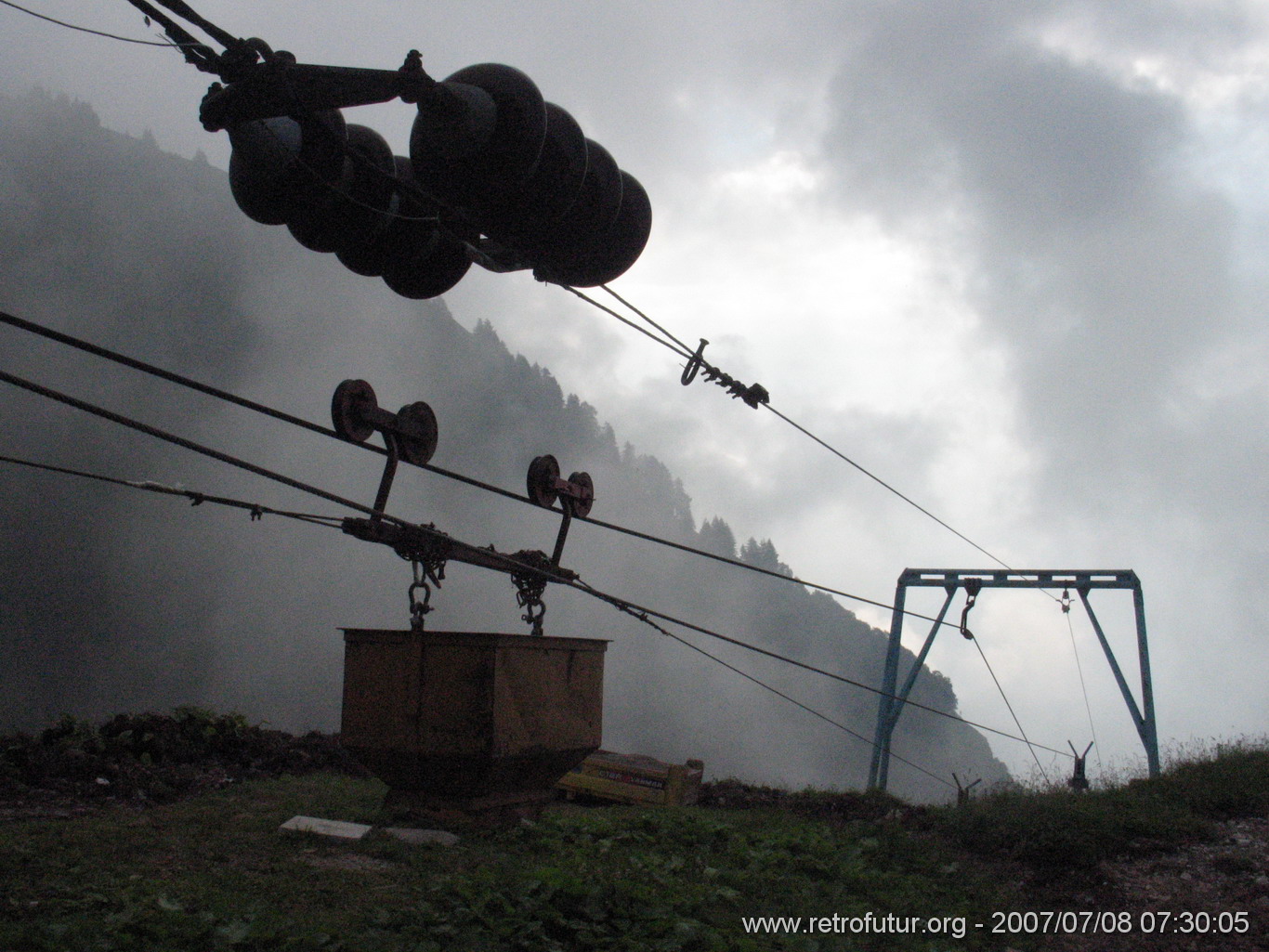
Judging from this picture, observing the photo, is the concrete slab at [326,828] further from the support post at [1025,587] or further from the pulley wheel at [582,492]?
the support post at [1025,587]

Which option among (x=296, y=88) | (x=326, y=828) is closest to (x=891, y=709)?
(x=326, y=828)

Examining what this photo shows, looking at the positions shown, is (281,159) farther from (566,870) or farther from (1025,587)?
(1025,587)

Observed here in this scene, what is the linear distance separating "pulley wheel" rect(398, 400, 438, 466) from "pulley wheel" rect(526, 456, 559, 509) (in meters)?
Result: 1.31

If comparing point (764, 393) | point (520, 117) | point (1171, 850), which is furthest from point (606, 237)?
point (1171, 850)


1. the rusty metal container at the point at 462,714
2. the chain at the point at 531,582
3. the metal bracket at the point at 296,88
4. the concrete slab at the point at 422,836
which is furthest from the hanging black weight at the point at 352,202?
the concrete slab at the point at 422,836

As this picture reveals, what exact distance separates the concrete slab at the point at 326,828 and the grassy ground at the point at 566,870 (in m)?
0.12

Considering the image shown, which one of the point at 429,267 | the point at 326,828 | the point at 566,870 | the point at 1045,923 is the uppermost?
the point at 429,267

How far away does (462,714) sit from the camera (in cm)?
845

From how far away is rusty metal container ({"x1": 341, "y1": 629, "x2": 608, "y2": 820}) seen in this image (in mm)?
8461

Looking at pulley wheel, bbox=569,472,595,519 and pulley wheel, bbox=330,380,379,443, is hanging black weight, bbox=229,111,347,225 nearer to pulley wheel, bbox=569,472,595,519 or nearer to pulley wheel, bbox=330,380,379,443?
pulley wheel, bbox=330,380,379,443

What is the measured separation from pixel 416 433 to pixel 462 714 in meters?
2.77

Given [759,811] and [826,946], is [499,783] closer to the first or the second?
[826,946]

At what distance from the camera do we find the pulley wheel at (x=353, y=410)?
6.59 m

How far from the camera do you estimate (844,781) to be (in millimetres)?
147375
